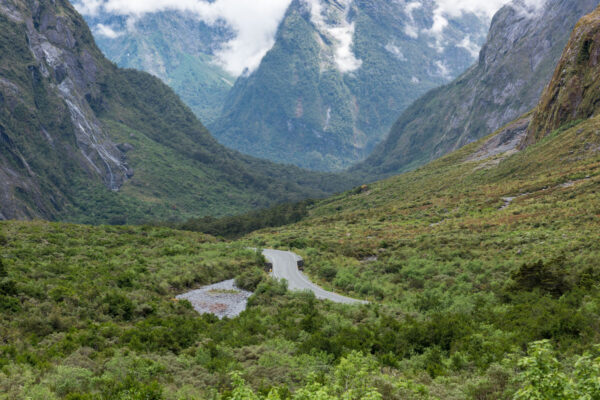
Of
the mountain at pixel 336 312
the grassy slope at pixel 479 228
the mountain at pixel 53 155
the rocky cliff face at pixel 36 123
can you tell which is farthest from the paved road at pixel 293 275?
the mountain at pixel 53 155

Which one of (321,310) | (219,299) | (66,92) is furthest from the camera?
(66,92)

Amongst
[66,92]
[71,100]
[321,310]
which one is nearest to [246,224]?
[321,310]

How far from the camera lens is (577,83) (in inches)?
2840

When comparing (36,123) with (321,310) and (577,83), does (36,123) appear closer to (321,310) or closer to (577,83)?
(577,83)

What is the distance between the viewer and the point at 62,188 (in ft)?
546

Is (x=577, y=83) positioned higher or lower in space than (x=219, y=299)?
higher

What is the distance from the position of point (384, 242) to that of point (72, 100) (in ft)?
640

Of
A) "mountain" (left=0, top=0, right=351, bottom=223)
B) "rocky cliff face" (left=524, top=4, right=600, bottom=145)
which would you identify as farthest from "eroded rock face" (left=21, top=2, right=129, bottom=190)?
"rocky cliff face" (left=524, top=4, right=600, bottom=145)

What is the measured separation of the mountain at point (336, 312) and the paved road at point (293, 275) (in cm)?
166

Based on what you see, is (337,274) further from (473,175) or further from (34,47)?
(34,47)

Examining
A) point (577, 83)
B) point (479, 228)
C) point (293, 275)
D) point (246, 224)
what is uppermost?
point (577, 83)

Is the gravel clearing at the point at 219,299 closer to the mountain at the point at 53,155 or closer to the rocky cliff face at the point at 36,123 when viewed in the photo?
the rocky cliff face at the point at 36,123

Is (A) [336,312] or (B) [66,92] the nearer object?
(A) [336,312]

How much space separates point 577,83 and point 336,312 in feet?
232
